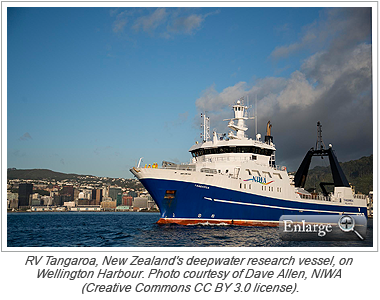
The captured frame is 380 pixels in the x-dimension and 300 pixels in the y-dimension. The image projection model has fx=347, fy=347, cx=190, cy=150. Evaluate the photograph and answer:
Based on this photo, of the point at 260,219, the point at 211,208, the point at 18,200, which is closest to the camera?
the point at 211,208

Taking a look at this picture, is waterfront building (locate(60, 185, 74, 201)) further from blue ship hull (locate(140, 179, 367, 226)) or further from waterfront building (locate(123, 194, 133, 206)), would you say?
blue ship hull (locate(140, 179, 367, 226))

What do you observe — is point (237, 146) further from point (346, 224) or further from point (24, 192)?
point (24, 192)

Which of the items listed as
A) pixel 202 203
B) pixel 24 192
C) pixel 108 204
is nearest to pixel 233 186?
pixel 202 203

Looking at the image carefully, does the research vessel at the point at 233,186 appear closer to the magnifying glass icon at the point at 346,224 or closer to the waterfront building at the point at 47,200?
the magnifying glass icon at the point at 346,224

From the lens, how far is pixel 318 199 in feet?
134

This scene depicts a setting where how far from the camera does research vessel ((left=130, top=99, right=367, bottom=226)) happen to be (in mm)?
28781

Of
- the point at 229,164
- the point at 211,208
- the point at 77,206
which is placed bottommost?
the point at 77,206

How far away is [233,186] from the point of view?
3041 cm

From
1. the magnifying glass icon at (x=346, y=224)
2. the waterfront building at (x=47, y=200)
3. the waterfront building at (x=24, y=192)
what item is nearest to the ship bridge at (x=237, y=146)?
the magnifying glass icon at (x=346, y=224)

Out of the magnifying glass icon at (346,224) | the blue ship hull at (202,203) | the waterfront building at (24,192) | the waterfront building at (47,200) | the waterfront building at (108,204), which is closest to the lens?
the magnifying glass icon at (346,224)

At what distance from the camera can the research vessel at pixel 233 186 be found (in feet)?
94.4

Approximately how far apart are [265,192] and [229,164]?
4286 millimetres
